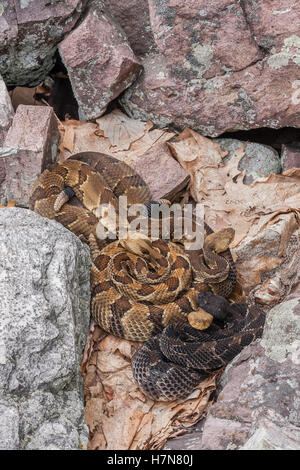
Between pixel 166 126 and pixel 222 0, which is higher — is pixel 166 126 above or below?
below

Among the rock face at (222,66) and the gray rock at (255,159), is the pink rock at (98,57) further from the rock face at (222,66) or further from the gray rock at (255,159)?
the gray rock at (255,159)

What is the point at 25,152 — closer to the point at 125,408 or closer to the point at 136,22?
the point at 136,22

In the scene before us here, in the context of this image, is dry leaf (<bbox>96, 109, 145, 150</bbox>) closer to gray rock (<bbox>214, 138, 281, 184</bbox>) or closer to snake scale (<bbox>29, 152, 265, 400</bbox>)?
snake scale (<bbox>29, 152, 265, 400</bbox>)

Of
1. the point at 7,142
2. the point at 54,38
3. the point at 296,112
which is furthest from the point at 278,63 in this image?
the point at 7,142

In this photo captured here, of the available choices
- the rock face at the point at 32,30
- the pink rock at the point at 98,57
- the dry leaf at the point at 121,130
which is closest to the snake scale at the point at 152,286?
the dry leaf at the point at 121,130

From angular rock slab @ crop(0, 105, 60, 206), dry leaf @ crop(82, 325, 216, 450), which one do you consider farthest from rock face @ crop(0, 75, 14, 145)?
dry leaf @ crop(82, 325, 216, 450)
